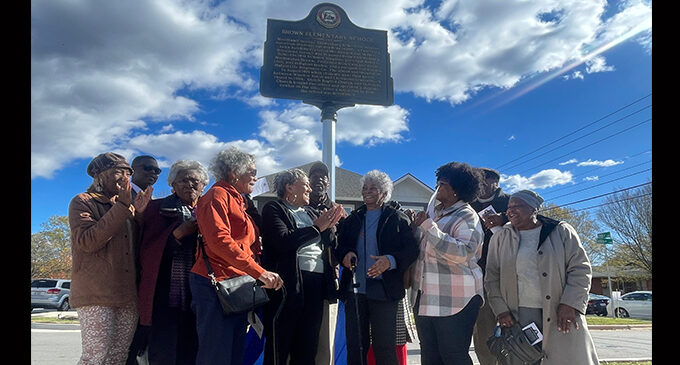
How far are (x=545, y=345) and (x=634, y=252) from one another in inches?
1362

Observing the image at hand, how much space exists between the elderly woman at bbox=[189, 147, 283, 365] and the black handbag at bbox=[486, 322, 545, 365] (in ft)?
5.77

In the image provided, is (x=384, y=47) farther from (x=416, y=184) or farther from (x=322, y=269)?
(x=416, y=184)

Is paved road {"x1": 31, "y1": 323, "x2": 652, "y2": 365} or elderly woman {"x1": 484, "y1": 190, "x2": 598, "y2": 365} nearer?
elderly woman {"x1": 484, "y1": 190, "x2": 598, "y2": 365}

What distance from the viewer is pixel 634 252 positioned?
3136 cm

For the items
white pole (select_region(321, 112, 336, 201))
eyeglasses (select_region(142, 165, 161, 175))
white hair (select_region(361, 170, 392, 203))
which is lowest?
white hair (select_region(361, 170, 392, 203))

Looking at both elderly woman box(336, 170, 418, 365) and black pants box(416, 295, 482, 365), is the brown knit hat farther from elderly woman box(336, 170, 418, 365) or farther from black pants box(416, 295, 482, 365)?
black pants box(416, 295, 482, 365)

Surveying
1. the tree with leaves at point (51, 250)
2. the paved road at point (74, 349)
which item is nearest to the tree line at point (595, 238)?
the tree with leaves at point (51, 250)

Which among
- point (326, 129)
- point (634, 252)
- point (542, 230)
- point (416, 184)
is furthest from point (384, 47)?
point (634, 252)

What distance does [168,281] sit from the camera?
3.28m

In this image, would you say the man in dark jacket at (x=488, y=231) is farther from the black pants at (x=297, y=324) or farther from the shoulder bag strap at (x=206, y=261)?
the shoulder bag strap at (x=206, y=261)

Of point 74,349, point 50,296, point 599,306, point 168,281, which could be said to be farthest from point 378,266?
point 599,306

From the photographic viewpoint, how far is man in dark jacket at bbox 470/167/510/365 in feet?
13.0

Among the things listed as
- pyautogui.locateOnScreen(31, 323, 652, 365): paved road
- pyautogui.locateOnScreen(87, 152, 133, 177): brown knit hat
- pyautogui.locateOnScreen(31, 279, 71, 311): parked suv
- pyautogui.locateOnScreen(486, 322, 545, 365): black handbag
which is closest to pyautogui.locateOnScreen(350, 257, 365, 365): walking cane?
pyautogui.locateOnScreen(486, 322, 545, 365): black handbag
